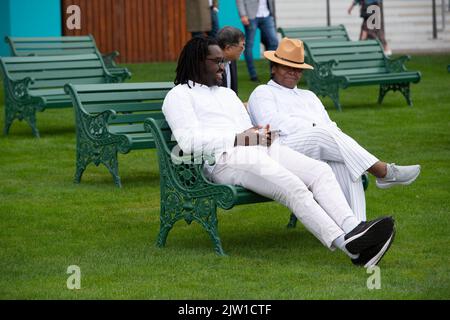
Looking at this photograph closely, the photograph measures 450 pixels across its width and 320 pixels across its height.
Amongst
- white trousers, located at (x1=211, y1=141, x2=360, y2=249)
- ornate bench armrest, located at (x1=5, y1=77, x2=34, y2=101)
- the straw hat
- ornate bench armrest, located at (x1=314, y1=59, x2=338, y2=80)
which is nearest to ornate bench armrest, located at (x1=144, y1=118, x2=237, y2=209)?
white trousers, located at (x1=211, y1=141, x2=360, y2=249)

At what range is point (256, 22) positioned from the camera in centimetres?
1983

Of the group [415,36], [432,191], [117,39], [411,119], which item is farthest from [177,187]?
[415,36]

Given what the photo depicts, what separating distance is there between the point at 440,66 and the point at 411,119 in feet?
21.2

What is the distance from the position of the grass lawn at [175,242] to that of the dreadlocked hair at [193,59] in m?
1.16

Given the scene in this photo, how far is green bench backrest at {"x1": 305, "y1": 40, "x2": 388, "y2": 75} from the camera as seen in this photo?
17594mm

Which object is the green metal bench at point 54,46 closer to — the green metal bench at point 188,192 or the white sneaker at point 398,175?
the green metal bench at point 188,192

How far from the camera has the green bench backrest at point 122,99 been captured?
11336mm

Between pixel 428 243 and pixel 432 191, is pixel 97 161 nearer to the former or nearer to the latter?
pixel 432 191

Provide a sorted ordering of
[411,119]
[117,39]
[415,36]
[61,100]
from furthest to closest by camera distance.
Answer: [415,36]
[117,39]
[411,119]
[61,100]

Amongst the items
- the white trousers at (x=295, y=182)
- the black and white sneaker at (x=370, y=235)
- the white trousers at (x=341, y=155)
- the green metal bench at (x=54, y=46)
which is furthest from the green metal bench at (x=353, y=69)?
the black and white sneaker at (x=370, y=235)

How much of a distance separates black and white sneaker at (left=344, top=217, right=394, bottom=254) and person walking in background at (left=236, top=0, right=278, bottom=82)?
40.0 feet

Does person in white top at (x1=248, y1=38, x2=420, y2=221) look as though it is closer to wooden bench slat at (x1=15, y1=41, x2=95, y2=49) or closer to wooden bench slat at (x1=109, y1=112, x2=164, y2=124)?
wooden bench slat at (x1=109, y1=112, x2=164, y2=124)

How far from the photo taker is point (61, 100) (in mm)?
14500

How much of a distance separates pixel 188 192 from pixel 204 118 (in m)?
0.52
